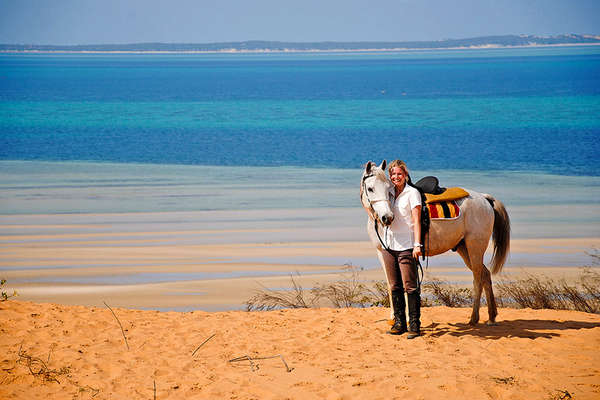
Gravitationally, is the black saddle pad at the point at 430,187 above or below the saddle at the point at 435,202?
above

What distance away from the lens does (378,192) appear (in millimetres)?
7266

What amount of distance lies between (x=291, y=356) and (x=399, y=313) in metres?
1.38

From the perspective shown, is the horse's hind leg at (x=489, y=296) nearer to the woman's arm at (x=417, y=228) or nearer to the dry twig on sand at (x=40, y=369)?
the woman's arm at (x=417, y=228)

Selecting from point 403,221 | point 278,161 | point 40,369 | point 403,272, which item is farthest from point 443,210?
point 278,161

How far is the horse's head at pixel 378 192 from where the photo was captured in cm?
718

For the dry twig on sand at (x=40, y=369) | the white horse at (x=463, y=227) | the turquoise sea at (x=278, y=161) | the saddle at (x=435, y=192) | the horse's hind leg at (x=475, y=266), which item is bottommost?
the turquoise sea at (x=278, y=161)

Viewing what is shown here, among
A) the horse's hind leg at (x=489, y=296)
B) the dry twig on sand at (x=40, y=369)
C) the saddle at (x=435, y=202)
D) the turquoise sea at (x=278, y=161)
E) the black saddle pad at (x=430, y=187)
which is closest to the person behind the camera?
the dry twig on sand at (x=40, y=369)

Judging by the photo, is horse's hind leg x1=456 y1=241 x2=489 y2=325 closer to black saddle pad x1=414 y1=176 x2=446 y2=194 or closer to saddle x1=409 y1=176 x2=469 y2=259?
saddle x1=409 y1=176 x2=469 y2=259

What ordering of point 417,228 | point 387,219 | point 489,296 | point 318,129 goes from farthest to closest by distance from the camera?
point 318,129
point 489,296
point 417,228
point 387,219

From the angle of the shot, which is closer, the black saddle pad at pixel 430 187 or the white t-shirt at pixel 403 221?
the white t-shirt at pixel 403 221

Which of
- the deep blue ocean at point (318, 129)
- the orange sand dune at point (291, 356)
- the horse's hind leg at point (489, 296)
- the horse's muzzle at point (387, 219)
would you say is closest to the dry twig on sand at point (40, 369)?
the orange sand dune at point (291, 356)

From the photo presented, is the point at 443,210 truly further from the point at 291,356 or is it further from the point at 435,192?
the point at 291,356

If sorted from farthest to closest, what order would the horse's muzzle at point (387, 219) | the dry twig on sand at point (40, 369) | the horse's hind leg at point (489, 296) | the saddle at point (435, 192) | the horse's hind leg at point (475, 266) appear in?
the horse's hind leg at point (489, 296) < the horse's hind leg at point (475, 266) < the saddle at point (435, 192) < the horse's muzzle at point (387, 219) < the dry twig on sand at point (40, 369)

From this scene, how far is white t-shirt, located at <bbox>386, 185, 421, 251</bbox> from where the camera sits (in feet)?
24.6
